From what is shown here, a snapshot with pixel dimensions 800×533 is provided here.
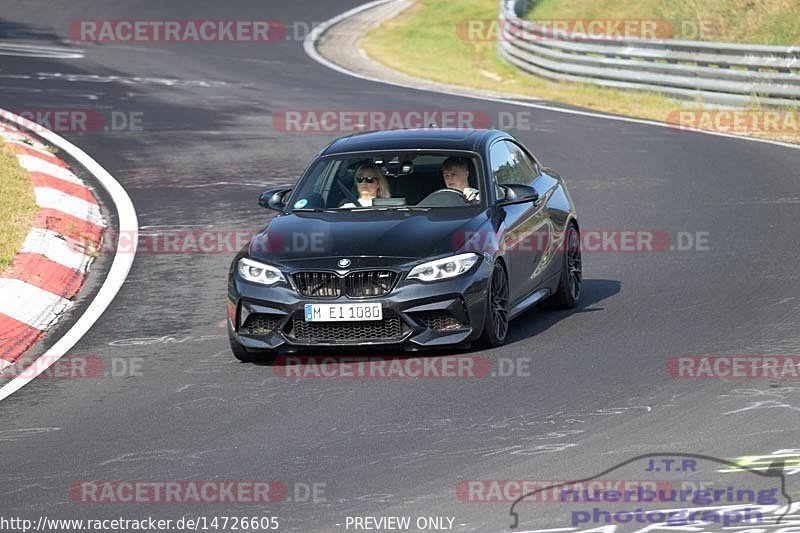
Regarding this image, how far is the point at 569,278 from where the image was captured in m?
11.8

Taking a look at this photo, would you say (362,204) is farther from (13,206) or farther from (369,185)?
(13,206)

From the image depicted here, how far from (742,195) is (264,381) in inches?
344

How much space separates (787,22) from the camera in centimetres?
3125

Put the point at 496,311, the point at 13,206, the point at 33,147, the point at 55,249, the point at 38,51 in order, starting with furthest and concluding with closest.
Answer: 1. the point at 38,51
2. the point at 33,147
3. the point at 13,206
4. the point at 55,249
5. the point at 496,311

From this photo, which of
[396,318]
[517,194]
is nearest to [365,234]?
[396,318]

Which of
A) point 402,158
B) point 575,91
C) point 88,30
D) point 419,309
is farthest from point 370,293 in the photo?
point 88,30

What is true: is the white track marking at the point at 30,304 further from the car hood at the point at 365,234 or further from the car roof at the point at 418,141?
the car roof at the point at 418,141

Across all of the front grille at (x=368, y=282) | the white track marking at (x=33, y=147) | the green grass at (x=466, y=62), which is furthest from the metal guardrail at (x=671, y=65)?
the front grille at (x=368, y=282)

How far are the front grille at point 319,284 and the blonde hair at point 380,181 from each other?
56.0 inches

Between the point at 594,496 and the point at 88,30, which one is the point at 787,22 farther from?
the point at 594,496

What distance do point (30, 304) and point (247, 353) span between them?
8.63 feet

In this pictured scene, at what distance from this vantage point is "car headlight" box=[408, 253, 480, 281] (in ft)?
32.2

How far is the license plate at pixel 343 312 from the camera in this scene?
9.71 m

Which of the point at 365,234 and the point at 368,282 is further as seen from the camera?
the point at 365,234
